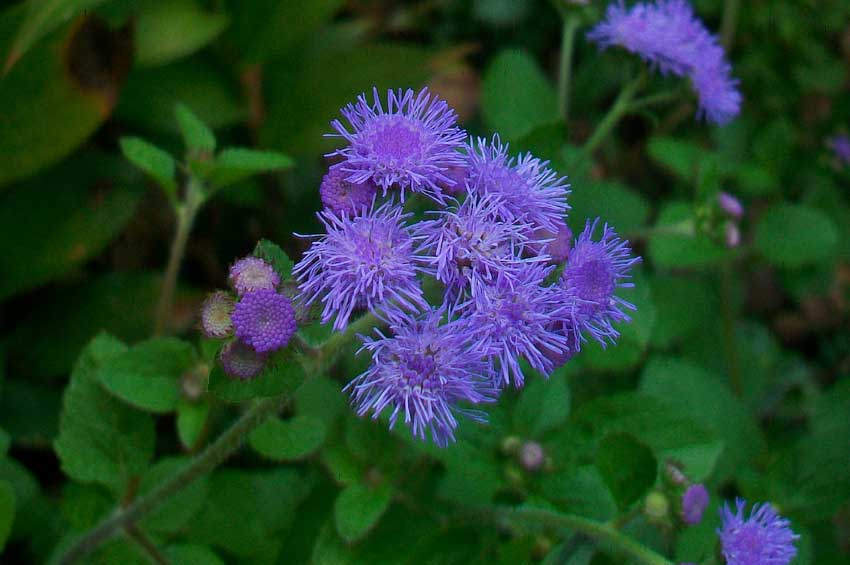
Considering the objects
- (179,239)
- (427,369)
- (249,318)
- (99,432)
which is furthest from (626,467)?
(179,239)

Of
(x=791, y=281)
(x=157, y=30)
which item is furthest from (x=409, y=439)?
(x=791, y=281)

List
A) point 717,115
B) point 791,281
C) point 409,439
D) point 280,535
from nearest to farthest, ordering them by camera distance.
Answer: point 409,439
point 280,535
point 717,115
point 791,281

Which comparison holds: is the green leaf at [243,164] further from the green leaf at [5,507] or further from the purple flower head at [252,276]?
the green leaf at [5,507]

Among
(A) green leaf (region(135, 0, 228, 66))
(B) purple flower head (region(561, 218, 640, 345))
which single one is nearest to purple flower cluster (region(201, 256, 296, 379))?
(B) purple flower head (region(561, 218, 640, 345))

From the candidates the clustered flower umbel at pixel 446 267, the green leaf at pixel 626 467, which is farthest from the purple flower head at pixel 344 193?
the green leaf at pixel 626 467

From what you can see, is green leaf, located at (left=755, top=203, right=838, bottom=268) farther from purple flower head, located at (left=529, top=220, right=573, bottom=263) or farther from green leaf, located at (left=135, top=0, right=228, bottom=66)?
green leaf, located at (left=135, top=0, right=228, bottom=66)

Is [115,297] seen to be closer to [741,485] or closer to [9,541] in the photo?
[9,541]
